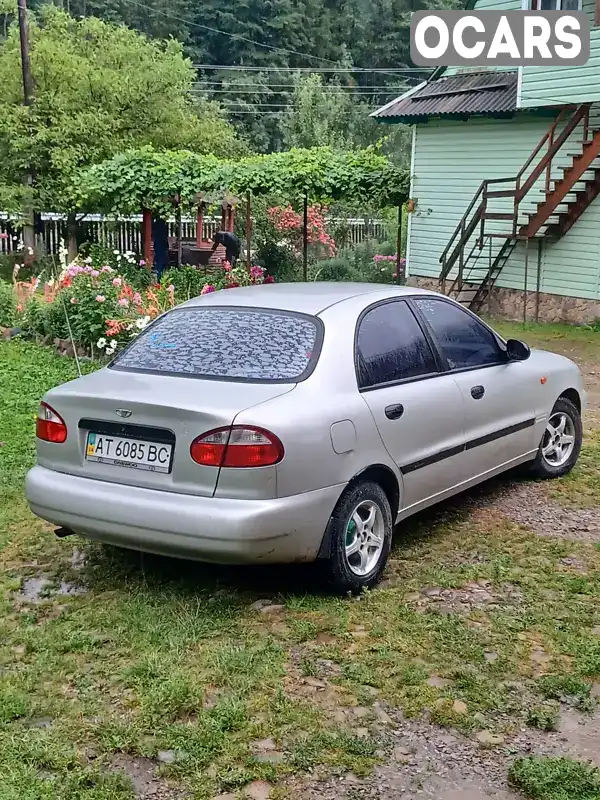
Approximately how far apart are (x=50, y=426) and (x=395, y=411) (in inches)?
69.0

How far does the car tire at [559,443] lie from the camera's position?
6.52m

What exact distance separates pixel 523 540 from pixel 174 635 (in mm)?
2311

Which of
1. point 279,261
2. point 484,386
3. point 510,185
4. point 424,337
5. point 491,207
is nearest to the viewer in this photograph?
point 424,337

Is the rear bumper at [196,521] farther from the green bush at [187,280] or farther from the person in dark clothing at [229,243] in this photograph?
the person in dark clothing at [229,243]

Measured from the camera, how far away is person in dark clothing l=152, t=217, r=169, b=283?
2135cm

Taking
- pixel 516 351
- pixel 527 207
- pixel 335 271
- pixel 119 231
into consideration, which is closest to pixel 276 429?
pixel 516 351

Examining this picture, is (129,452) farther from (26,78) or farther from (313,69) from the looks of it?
(313,69)

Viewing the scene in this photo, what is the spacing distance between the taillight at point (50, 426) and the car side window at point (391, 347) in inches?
59.0

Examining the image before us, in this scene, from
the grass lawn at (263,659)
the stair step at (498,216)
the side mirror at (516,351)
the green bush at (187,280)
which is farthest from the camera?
the stair step at (498,216)

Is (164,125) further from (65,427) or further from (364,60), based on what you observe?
(364,60)

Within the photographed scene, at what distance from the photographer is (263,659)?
3.89 m

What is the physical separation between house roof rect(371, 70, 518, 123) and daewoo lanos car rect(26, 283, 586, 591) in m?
12.5

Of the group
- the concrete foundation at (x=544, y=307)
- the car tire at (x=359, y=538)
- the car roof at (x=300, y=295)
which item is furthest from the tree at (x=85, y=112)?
the car tire at (x=359, y=538)

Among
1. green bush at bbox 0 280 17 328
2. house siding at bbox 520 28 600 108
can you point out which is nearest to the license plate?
green bush at bbox 0 280 17 328
